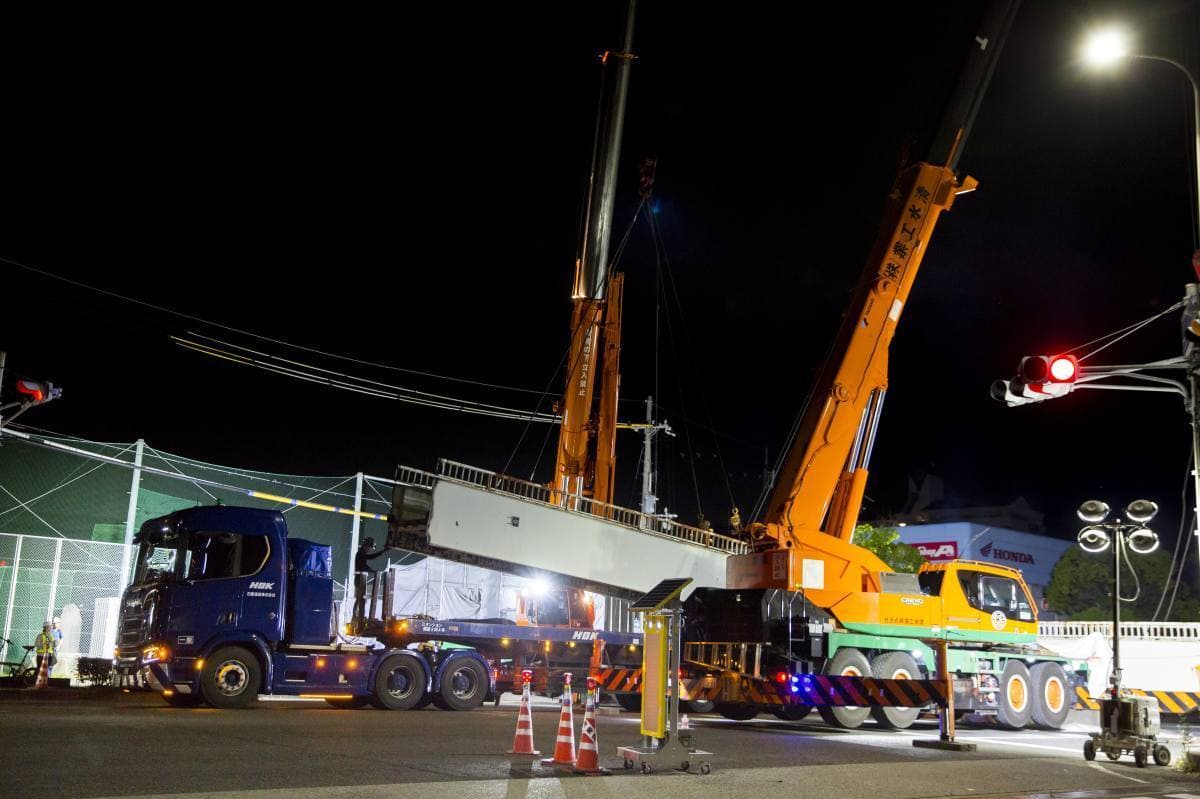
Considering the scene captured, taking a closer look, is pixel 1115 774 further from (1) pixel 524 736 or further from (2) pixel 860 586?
(1) pixel 524 736

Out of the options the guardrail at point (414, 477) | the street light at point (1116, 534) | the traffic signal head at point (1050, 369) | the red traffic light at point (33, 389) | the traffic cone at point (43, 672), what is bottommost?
the traffic cone at point (43, 672)

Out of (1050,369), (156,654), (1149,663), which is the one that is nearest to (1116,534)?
(1050,369)

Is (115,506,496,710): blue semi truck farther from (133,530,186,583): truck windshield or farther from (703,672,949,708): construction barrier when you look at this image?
(703,672,949,708): construction barrier

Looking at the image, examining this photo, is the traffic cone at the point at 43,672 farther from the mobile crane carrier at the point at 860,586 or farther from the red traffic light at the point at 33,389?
the mobile crane carrier at the point at 860,586

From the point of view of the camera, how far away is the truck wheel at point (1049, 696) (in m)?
18.5

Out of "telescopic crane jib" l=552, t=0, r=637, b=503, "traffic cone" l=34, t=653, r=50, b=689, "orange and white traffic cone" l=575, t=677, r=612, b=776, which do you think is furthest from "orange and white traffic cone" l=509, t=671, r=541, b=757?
"traffic cone" l=34, t=653, r=50, b=689

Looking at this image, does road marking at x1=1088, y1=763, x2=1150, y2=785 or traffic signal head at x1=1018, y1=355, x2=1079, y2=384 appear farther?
traffic signal head at x1=1018, y1=355, x2=1079, y2=384

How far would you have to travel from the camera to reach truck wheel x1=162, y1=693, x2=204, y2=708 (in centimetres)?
1652

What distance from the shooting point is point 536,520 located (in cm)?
2081

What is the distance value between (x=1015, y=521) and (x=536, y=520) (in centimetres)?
6412

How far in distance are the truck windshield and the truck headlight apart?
1.05m

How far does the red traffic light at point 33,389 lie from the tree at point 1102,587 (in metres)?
43.7

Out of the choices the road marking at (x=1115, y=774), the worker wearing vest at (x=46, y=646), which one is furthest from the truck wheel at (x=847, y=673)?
the worker wearing vest at (x=46, y=646)

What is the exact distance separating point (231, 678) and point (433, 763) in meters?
8.30
